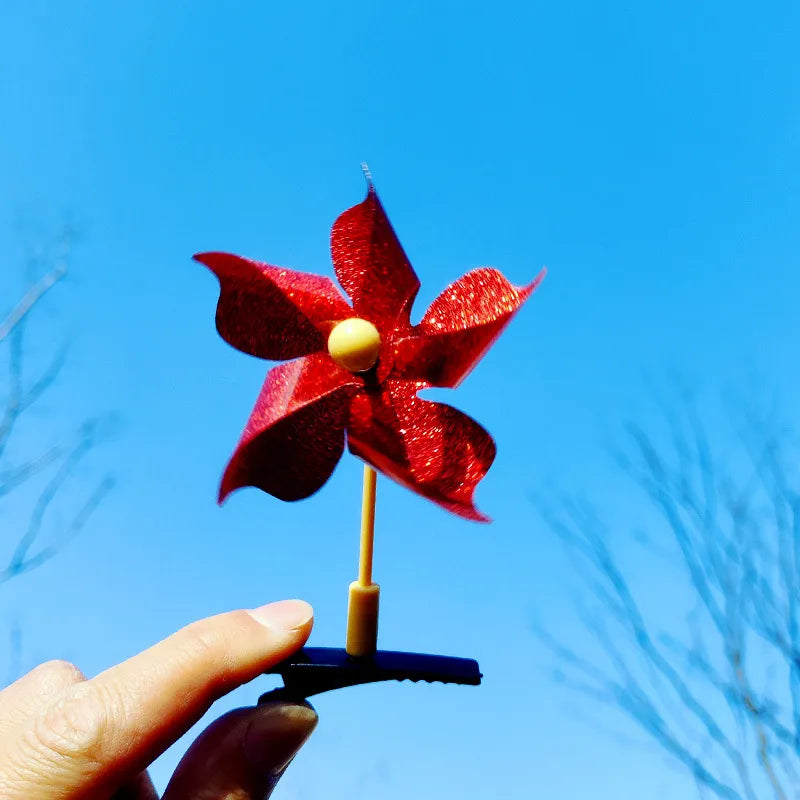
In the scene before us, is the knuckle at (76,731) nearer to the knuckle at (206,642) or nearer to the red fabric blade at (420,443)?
the knuckle at (206,642)

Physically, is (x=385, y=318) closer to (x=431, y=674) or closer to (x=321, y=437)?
(x=321, y=437)

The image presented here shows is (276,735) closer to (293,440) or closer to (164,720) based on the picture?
(164,720)

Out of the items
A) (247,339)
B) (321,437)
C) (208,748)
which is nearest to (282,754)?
(208,748)

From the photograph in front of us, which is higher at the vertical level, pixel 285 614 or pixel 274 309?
pixel 274 309

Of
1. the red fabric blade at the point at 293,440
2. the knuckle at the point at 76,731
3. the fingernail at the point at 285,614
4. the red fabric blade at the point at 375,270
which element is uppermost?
the red fabric blade at the point at 375,270

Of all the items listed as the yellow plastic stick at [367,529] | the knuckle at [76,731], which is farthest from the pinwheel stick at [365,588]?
the knuckle at [76,731]

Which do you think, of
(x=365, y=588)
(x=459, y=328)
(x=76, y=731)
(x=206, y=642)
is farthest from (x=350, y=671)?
(x=459, y=328)

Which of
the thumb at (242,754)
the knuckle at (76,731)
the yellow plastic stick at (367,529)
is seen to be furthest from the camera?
the yellow plastic stick at (367,529)
